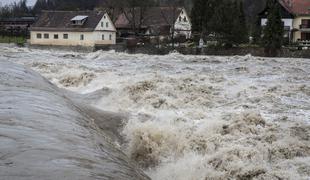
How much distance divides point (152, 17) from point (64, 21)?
38.8 feet

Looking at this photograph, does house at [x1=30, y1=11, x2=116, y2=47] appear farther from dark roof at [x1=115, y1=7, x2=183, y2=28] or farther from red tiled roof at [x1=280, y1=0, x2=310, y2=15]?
red tiled roof at [x1=280, y1=0, x2=310, y2=15]

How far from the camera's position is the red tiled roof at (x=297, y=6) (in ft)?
181

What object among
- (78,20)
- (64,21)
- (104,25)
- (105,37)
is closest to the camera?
(78,20)

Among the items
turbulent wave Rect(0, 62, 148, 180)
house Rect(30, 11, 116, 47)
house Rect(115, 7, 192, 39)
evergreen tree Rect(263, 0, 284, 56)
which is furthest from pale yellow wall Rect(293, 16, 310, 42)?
turbulent wave Rect(0, 62, 148, 180)

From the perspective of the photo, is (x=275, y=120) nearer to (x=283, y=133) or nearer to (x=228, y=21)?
(x=283, y=133)

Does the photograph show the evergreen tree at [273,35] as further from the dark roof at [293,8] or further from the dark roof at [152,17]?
the dark roof at [152,17]

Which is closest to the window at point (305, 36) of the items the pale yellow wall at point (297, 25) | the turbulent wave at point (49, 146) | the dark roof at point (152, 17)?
the pale yellow wall at point (297, 25)

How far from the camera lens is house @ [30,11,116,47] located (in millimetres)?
55906

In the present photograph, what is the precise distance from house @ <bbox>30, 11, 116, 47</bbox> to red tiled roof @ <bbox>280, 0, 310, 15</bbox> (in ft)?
64.8

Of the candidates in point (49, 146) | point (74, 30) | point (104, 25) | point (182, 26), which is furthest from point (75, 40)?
point (49, 146)

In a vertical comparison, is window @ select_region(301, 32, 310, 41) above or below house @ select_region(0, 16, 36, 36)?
below

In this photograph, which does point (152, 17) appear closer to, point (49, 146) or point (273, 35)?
point (273, 35)

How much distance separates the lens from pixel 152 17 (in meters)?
64.7

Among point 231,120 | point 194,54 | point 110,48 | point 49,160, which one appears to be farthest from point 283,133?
point 110,48
